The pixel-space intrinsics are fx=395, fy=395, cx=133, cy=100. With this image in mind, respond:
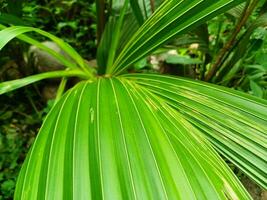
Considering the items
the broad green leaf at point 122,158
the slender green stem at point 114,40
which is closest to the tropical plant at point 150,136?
the broad green leaf at point 122,158

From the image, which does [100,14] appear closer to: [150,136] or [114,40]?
[114,40]

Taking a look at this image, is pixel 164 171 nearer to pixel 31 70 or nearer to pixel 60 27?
pixel 31 70

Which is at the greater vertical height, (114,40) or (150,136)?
(114,40)

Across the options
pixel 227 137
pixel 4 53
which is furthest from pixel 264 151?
pixel 4 53

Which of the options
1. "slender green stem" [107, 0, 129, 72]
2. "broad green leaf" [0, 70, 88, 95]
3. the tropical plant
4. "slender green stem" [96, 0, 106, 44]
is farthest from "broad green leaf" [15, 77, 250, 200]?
"slender green stem" [96, 0, 106, 44]

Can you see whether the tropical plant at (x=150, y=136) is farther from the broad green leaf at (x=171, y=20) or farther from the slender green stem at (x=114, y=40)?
the slender green stem at (x=114, y=40)

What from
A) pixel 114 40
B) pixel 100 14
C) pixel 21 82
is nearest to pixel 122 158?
pixel 21 82
